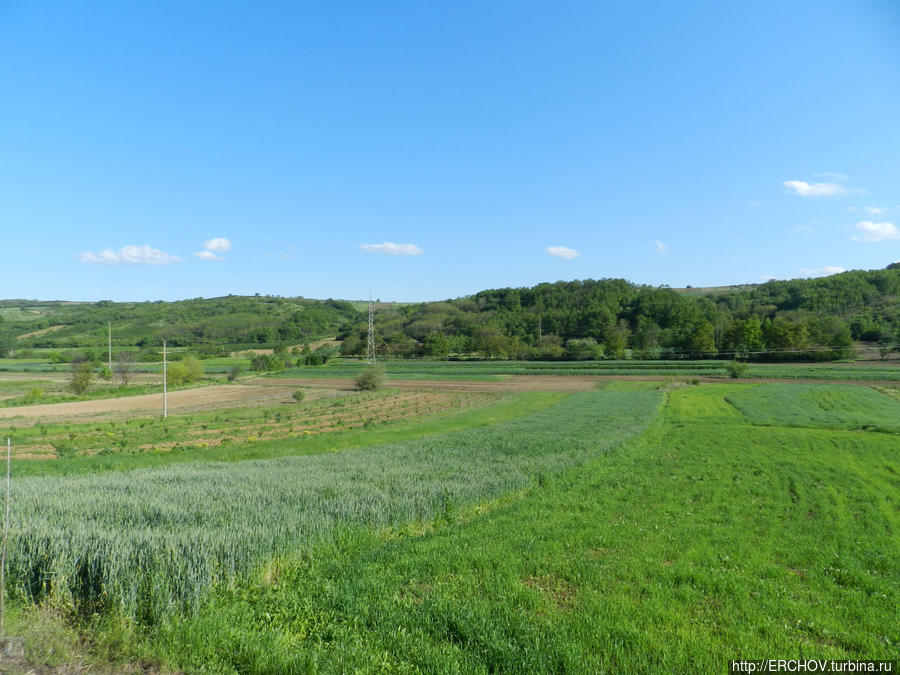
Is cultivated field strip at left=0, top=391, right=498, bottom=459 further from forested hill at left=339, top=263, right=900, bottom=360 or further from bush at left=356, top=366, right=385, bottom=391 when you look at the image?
forested hill at left=339, top=263, right=900, bottom=360

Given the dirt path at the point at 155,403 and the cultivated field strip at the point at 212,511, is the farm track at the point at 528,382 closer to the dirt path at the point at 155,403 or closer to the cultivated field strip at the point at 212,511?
the dirt path at the point at 155,403

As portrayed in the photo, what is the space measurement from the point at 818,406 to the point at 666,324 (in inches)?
3897

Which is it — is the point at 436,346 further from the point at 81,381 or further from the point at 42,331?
the point at 42,331

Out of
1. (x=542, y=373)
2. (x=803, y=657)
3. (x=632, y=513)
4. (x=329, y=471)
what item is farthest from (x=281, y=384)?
(x=803, y=657)

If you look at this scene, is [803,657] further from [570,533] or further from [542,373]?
[542,373]

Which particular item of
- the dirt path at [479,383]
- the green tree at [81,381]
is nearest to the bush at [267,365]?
the dirt path at [479,383]

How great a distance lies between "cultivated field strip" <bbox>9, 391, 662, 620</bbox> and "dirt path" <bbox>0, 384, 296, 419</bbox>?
3464 centimetres

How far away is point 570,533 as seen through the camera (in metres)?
10.6

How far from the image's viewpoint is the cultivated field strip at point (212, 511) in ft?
21.9

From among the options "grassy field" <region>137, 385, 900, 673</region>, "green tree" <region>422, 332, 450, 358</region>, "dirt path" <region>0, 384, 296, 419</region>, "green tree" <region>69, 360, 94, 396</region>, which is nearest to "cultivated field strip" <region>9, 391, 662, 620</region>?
"grassy field" <region>137, 385, 900, 673</region>

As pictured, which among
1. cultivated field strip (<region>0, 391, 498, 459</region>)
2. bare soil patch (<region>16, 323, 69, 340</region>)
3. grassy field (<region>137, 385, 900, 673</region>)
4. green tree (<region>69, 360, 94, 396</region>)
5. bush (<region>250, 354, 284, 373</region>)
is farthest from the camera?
bare soil patch (<region>16, 323, 69, 340</region>)

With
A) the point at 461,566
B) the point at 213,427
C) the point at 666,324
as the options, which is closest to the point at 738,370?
the point at 213,427

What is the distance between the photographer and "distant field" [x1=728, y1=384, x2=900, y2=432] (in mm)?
32250

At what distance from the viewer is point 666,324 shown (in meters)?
135
